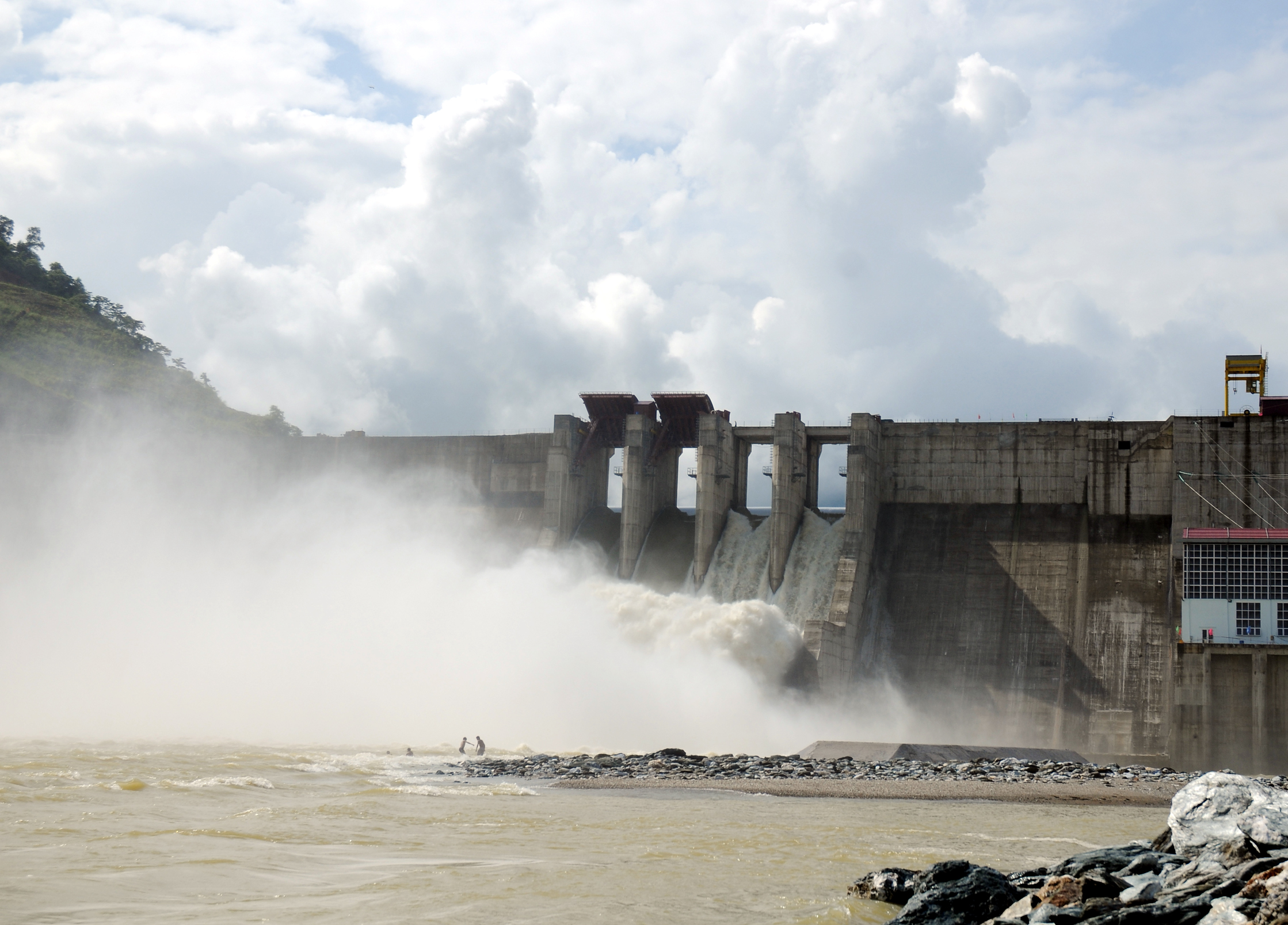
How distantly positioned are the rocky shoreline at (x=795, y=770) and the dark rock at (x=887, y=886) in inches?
541

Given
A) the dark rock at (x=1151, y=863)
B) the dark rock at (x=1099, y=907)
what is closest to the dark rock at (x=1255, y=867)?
the dark rock at (x=1099, y=907)

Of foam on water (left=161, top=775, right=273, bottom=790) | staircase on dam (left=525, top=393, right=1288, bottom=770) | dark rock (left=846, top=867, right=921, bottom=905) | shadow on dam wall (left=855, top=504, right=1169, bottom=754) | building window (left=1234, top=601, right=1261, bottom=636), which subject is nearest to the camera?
dark rock (left=846, top=867, right=921, bottom=905)

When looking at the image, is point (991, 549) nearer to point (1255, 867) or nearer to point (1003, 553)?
point (1003, 553)

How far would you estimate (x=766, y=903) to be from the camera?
1365cm

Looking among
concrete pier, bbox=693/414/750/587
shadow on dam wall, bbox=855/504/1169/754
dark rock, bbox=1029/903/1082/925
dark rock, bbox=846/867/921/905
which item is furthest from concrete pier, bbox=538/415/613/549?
dark rock, bbox=1029/903/1082/925

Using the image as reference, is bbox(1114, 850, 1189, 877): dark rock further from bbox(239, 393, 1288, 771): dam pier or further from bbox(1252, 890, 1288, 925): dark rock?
bbox(239, 393, 1288, 771): dam pier

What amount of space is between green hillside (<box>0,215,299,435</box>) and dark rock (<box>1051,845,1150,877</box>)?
182ft

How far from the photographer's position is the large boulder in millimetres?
10320

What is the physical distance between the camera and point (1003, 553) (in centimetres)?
4256

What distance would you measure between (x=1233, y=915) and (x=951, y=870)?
12.4 ft

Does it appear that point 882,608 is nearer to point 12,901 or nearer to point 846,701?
point 846,701

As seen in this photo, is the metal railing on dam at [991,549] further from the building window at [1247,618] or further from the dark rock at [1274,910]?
the dark rock at [1274,910]

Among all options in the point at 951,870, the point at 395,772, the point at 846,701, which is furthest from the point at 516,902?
the point at 846,701

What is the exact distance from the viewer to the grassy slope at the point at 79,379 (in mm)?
64562
